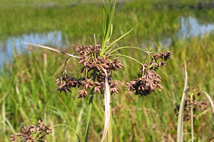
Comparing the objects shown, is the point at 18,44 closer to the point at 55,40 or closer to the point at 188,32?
the point at 55,40

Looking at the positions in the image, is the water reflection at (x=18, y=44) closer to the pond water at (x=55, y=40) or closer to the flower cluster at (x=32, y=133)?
the pond water at (x=55, y=40)

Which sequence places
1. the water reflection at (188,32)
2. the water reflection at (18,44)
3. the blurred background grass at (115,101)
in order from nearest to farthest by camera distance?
the blurred background grass at (115,101) < the water reflection at (18,44) < the water reflection at (188,32)

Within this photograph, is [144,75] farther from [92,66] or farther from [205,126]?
[205,126]

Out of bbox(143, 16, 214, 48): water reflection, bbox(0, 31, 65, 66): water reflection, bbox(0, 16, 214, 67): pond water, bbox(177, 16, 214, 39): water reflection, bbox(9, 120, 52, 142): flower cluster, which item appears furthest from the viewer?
bbox(177, 16, 214, 39): water reflection

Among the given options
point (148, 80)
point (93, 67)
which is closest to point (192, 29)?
point (148, 80)

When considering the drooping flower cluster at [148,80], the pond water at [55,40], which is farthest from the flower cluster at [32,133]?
the pond water at [55,40]

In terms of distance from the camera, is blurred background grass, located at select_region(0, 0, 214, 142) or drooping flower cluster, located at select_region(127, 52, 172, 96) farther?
blurred background grass, located at select_region(0, 0, 214, 142)

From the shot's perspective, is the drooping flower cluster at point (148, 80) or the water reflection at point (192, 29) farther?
the water reflection at point (192, 29)

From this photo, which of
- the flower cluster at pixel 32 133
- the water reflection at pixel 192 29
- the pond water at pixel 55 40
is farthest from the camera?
the water reflection at pixel 192 29

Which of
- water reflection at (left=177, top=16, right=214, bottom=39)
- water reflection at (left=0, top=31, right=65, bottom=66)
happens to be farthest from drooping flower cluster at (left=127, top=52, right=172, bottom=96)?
water reflection at (left=177, top=16, right=214, bottom=39)

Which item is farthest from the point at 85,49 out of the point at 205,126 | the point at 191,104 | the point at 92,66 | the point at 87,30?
the point at 87,30

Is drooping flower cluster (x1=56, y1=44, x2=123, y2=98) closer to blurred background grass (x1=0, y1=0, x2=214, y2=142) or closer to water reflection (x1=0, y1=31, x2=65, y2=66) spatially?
blurred background grass (x1=0, y1=0, x2=214, y2=142)
